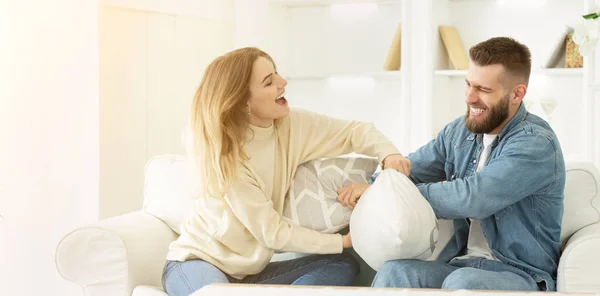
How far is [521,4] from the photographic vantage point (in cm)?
486

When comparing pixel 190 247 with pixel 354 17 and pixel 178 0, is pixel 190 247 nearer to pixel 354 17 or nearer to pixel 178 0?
pixel 178 0

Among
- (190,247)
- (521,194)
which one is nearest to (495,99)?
(521,194)

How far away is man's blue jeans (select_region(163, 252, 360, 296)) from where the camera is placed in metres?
2.44

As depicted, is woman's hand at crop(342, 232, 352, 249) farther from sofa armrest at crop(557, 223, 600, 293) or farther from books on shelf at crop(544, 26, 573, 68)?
books on shelf at crop(544, 26, 573, 68)

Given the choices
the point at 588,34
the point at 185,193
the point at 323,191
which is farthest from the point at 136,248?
the point at 588,34

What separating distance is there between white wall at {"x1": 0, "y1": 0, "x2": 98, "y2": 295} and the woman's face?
1.60 m

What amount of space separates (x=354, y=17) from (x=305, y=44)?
36cm

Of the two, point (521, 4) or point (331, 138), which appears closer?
point (331, 138)

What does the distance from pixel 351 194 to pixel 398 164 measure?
0.16 metres

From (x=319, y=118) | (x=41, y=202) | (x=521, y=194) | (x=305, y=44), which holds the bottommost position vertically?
(x=41, y=202)

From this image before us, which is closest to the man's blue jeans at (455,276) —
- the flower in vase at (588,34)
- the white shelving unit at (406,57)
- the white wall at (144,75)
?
the flower in vase at (588,34)

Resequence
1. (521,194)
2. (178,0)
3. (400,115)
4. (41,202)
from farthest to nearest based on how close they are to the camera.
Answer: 1. (400,115)
2. (178,0)
3. (41,202)
4. (521,194)

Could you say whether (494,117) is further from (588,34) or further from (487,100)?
(588,34)

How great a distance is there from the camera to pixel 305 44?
17.9 feet
